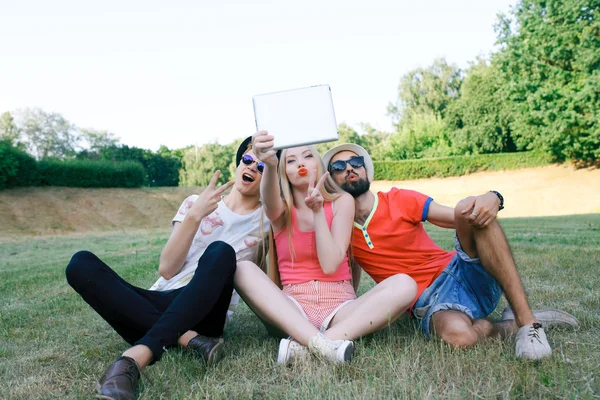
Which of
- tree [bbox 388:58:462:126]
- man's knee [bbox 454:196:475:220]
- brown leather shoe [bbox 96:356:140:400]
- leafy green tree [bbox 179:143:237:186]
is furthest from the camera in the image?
leafy green tree [bbox 179:143:237:186]

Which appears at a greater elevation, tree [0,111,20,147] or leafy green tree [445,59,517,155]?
tree [0,111,20,147]

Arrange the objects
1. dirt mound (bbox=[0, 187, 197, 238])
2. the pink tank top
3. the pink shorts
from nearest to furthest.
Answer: the pink shorts, the pink tank top, dirt mound (bbox=[0, 187, 197, 238])

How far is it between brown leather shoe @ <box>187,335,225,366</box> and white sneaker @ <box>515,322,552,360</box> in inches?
65.4

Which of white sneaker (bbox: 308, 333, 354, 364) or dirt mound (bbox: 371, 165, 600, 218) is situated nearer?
→ white sneaker (bbox: 308, 333, 354, 364)

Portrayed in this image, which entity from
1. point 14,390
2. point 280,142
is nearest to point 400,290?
point 280,142

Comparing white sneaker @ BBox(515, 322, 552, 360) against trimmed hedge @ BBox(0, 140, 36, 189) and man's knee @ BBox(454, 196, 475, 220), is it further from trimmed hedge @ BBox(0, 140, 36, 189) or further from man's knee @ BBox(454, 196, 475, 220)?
trimmed hedge @ BBox(0, 140, 36, 189)

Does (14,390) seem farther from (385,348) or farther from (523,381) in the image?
(523,381)

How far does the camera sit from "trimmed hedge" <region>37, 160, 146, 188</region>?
1154 inches

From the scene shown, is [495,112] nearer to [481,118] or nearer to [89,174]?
[481,118]

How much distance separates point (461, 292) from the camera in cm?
323

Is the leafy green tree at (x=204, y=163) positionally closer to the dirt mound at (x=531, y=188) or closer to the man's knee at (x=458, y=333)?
the dirt mound at (x=531, y=188)

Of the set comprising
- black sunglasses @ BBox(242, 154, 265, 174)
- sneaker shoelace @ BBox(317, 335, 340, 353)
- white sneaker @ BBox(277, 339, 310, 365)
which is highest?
black sunglasses @ BBox(242, 154, 265, 174)

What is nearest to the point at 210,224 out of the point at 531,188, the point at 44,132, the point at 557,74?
the point at 531,188

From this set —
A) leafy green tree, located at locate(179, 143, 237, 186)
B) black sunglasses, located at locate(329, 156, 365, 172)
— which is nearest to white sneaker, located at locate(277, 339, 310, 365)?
black sunglasses, located at locate(329, 156, 365, 172)
